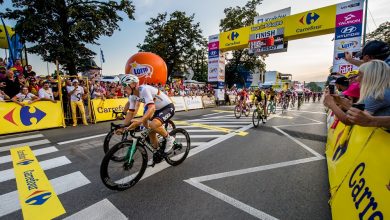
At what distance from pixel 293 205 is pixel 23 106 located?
10.1 m

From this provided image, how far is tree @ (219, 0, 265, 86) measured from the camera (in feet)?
119

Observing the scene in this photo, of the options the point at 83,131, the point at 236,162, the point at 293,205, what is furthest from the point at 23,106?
the point at 293,205

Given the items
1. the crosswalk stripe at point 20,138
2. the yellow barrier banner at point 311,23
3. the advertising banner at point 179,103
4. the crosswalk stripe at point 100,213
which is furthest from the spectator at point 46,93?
the yellow barrier banner at point 311,23

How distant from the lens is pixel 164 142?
166 inches

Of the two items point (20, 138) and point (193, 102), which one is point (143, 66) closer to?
point (193, 102)

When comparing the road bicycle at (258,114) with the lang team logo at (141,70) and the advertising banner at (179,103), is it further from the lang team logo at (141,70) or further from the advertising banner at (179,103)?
the lang team logo at (141,70)

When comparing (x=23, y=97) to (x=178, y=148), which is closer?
(x=178, y=148)

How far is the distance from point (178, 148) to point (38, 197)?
257cm

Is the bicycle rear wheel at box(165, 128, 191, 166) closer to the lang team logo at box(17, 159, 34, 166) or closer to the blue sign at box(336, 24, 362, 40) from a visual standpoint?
the lang team logo at box(17, 159, 34, 166)

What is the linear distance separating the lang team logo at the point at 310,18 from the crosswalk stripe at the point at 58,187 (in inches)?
710

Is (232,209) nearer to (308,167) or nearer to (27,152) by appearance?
(308,167)

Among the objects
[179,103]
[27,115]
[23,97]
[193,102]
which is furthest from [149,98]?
[193,102]

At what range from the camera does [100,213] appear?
2715 mm

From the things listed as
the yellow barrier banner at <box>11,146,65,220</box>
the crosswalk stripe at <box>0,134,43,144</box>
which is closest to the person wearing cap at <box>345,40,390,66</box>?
the yellow barrier banner at <box>11,146,65,220</box>
